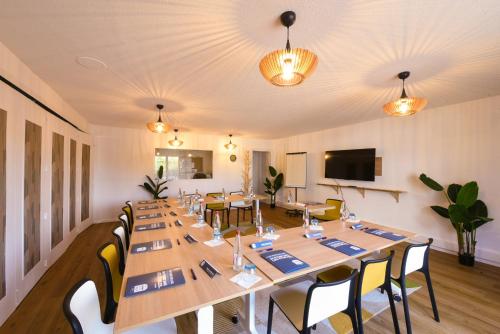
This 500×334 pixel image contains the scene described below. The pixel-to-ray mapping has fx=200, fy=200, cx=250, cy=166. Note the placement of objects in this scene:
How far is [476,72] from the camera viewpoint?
234cm

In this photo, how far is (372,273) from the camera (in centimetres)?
154

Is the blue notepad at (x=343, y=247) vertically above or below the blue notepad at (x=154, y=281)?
above

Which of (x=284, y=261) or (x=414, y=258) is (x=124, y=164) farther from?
(x=414, y=258)

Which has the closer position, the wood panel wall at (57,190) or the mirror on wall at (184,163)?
the wood panel wall at (57,190)

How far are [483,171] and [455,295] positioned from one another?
6.98ft

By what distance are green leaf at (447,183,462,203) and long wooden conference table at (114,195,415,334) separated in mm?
1904

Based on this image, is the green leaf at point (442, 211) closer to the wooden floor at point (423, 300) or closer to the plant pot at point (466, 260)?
the plant pot at point (466, 260)

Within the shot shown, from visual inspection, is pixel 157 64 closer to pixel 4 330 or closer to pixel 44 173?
pixel 44 173

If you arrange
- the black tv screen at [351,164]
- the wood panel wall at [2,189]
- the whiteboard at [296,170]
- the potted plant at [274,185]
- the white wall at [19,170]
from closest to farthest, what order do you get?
the wood panel wall at [2,189]
the white wall at [19,170]
the black tv screen at [351,164]
the whiteboard at [296,170]
the potted plant at [274,185]

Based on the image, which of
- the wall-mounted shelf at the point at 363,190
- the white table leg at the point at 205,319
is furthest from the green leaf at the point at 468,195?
the white table leg at the point at 205,319

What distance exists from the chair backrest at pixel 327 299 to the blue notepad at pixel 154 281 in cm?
81

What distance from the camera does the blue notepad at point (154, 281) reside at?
119cm

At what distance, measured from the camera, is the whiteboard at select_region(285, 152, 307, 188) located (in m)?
6.40

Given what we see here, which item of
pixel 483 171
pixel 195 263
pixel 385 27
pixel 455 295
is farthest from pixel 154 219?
pixel 483 171
